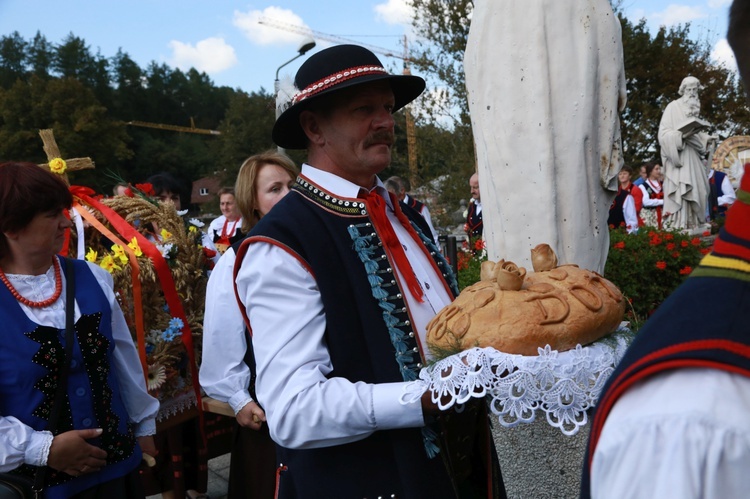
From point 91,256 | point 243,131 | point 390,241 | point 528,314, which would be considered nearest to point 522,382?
point 528,314

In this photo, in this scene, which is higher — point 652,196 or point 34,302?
point 652,196

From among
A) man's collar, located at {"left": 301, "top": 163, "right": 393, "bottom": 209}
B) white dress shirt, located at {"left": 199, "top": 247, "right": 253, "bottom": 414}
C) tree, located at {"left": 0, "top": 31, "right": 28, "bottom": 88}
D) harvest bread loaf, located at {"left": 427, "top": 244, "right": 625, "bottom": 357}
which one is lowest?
white dress shirt, located at {"left": 199, "top": 247, "right": 253, "bottom": 414}

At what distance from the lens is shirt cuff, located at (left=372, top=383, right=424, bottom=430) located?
5.41ft

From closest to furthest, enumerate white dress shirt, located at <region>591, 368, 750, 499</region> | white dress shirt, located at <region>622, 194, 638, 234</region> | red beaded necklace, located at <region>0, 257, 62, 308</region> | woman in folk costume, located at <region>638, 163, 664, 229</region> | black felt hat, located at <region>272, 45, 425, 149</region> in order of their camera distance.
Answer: white dress shirt, located at <region>591, 368, 750, 499</region> < black felt hat, located at <region>272, 45, 425, 149</region> < red beaded necklace, located at <region>0, 257, 62, 308</region> < white dress shirt, located at <region>622, 194, 638, 234</region> < woman in folk costume, located at <region>638, 163, 664, 229</region>

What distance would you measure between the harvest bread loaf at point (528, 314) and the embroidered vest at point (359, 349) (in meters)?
0.15

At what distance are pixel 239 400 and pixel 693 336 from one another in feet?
8.80

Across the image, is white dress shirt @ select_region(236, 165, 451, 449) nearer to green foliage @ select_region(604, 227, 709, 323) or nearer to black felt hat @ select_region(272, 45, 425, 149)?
black felt hat @ select_region(272, 45, 425, 149)

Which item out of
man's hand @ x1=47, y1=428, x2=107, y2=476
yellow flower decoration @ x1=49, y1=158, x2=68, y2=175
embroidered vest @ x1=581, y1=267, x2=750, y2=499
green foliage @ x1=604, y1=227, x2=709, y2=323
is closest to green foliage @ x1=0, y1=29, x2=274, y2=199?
green foliage @ x1=604, y1=227, x2=709, y2=323

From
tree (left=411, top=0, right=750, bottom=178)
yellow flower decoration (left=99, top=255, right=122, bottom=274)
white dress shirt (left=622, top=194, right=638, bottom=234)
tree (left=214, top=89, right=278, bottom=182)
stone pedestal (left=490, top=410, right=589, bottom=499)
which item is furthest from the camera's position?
tree (left=214, top=89, right=278, bottom=182)

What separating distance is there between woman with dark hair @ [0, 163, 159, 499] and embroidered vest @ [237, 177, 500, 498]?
0.99 m

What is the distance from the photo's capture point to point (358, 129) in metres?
2.05

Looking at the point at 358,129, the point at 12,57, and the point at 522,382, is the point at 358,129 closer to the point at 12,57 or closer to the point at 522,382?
the point at 522,382

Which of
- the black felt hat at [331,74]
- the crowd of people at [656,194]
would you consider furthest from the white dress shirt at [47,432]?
the crowd of people at [656,194]

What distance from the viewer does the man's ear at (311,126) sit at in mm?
2109
